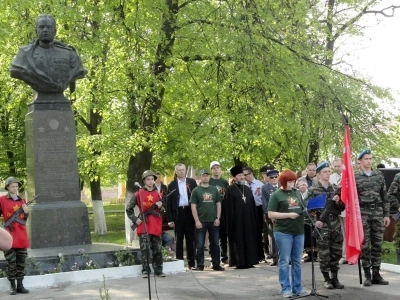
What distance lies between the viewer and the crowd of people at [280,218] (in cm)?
1005

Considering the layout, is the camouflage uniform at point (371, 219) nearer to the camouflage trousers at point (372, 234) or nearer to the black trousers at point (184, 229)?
the camouflage trousers at point (372, 234)

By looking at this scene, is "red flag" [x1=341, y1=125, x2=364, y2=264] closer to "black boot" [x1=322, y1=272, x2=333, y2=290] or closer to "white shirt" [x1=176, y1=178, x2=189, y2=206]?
"black boot" [x1=322, y1=272, x2=333, y2=290]

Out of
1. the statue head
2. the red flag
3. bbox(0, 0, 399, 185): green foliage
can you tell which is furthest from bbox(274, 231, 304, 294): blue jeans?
bbox(0, 0, 399, 185): green foliage

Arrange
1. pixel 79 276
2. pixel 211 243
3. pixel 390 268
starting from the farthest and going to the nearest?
1. pixel 211 243
2. pixel 390 268
3. pixel 79 276

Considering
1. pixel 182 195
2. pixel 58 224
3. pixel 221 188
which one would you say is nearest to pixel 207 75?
pixel 221 188

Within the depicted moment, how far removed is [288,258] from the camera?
9.95m

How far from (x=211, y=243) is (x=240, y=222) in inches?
29.7

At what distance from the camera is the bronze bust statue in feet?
44.0

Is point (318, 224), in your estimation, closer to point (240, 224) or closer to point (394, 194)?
point (394, 194)

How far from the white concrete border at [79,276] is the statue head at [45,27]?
173 inches

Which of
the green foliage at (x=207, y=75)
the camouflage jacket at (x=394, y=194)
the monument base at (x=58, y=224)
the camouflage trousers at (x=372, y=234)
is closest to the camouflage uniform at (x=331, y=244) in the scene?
the camouflage trousers at (x=372, y=234)

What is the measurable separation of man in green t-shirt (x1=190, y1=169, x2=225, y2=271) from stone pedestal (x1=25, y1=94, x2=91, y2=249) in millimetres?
1909

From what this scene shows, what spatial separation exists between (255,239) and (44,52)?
16.7 ft

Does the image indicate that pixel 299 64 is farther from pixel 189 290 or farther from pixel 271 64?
pixel 189 290
